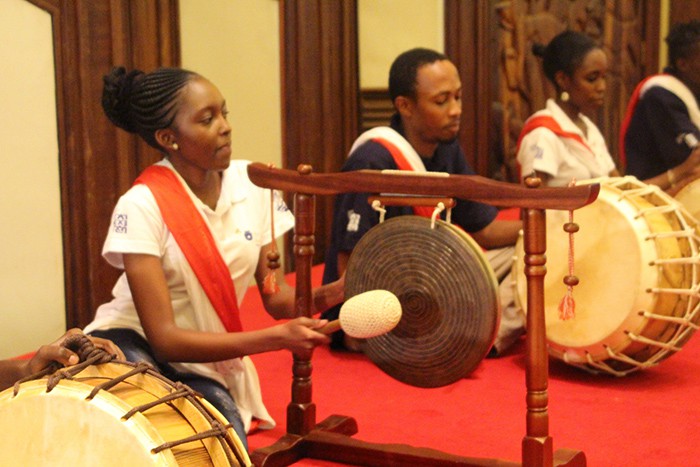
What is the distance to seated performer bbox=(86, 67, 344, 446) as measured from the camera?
2193 millimetres

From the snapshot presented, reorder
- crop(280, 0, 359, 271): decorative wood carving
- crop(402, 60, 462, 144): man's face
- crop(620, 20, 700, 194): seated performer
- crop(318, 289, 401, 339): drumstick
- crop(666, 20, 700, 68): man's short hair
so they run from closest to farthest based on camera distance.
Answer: crop(318, 289, 401, 339): drumstick → crop(402, 60, 462, 144): man's face → crop(620, 20, 700, 194): seated performer → crop(666, 20, 700, 68): man's short hair → crop(280, 0, 359, 271): decorative wood carving

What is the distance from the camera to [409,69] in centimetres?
317

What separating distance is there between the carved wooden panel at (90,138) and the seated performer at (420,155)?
0.82m

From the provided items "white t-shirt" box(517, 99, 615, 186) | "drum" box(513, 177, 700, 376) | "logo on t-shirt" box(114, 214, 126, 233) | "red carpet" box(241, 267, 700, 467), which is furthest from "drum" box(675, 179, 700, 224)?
"logo on t-shirt" box(114, 214, 126, 233)

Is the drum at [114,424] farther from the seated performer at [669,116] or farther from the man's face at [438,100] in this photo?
the seated performer at [669,116]

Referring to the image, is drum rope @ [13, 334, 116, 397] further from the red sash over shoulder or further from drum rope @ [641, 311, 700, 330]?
the red sash over shoulder

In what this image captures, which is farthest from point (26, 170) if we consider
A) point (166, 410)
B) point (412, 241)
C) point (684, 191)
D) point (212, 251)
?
point (684, 191)

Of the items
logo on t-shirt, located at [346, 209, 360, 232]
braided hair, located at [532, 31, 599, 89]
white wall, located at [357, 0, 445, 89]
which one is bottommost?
logo on t-shirt, located at [346, 209, 360, 232]

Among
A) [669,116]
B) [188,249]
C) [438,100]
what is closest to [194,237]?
[188,249]

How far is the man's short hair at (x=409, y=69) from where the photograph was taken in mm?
3152

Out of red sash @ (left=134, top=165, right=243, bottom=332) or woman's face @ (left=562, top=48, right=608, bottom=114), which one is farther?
woman's face @ (left=562, top=48, right=608, bottom=114)

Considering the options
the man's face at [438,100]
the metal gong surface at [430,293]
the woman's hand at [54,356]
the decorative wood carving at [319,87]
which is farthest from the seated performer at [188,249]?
the decorative wood carving at [319,87]

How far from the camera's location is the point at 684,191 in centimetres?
341

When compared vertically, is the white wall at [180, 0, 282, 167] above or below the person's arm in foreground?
above
